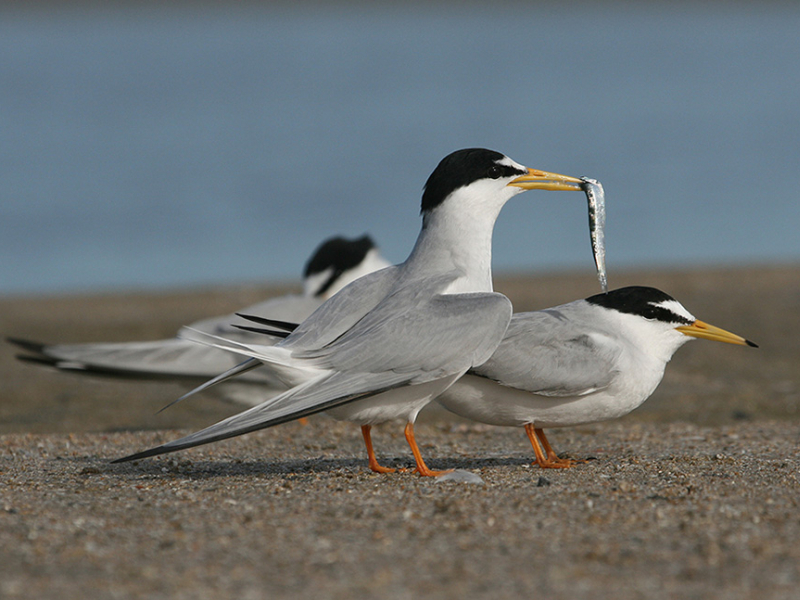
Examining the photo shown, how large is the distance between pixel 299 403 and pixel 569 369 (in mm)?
1287

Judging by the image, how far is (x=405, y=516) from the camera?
11.1 ft

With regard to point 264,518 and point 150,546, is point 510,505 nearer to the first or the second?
point 264,518

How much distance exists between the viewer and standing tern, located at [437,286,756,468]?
4422 millimetres

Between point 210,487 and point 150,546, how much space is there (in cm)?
101

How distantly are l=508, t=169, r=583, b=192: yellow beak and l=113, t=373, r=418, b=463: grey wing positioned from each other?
121 cm

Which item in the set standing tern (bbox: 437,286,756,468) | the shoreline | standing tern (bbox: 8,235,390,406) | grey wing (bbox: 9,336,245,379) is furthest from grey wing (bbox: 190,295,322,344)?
standing tern (bbox: 437,286,756,468)

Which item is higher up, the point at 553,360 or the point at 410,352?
the point at 410,352

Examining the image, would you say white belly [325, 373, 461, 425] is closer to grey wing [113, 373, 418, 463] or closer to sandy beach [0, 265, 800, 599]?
grey wing [113, 373, 418, 463]

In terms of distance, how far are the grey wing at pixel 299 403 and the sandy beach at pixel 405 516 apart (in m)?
0.24

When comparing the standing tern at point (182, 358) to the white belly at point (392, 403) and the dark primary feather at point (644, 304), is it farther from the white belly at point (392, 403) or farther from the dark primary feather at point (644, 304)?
the dark primary feather at point (644, 304)

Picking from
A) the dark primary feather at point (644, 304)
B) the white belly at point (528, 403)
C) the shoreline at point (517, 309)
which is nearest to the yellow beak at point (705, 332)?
the dark primary feather at point (644, 304)

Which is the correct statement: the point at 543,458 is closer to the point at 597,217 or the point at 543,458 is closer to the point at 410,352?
the point at 410,352

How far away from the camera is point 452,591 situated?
259 cm

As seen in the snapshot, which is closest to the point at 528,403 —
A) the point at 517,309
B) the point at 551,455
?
the point at 551,455
